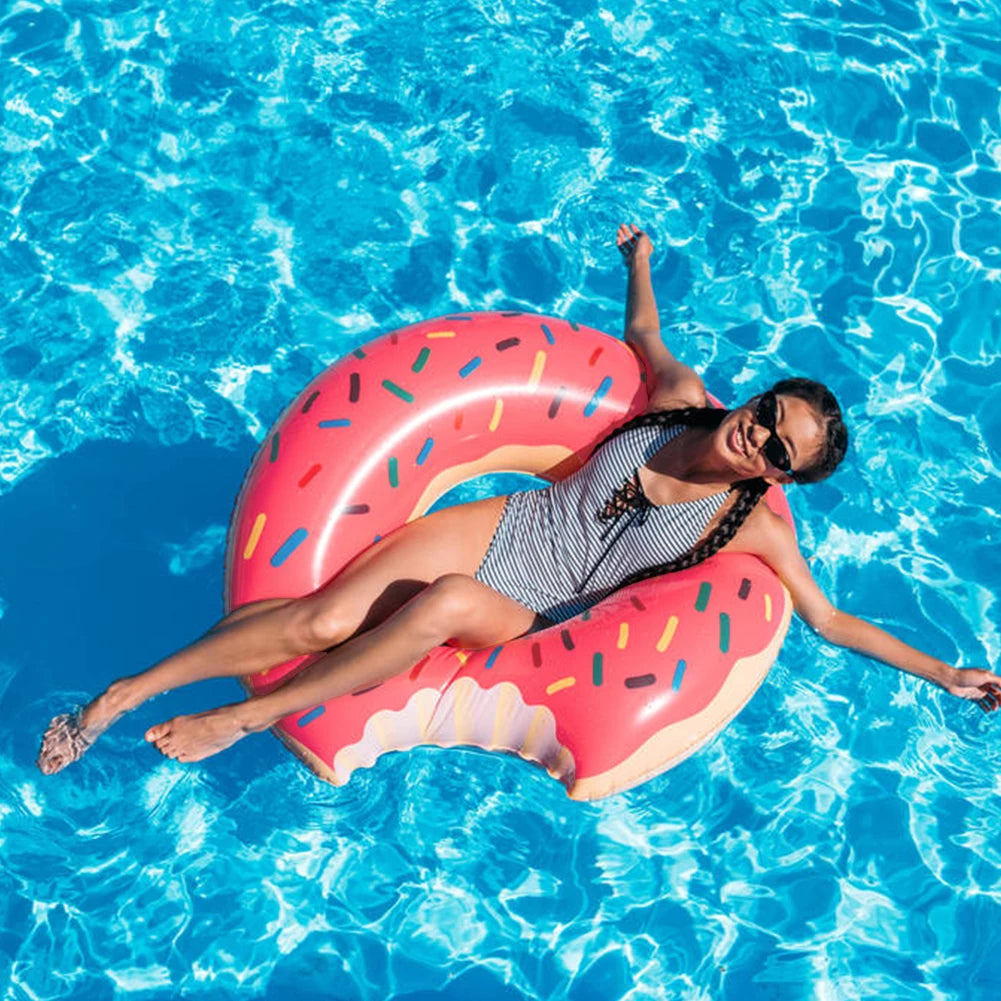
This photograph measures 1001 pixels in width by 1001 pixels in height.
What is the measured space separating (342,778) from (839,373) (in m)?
2.70

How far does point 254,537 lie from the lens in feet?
12.5

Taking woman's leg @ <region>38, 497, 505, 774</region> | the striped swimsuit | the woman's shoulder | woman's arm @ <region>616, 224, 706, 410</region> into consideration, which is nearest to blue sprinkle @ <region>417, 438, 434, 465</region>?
woman's leg @ <region>38, 497, 505, 774</region>

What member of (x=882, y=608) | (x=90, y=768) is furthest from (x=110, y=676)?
(x=882, y=608)

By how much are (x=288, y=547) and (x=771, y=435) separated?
1.38m

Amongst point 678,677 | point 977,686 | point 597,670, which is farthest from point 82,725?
point 977,686

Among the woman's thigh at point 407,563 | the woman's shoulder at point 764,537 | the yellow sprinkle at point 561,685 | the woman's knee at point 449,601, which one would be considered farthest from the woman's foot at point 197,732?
the woman's shoulder at point 764,537

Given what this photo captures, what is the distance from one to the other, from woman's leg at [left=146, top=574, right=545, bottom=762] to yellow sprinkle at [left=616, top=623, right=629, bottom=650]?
0.38m

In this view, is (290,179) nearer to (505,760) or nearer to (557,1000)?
(505,760)

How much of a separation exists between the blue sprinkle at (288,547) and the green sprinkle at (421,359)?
0.61 m

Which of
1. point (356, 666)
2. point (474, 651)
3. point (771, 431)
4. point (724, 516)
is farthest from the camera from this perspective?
point (474, 651)

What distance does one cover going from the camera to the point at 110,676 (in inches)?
187

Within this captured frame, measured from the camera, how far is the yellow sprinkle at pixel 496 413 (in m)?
4.11

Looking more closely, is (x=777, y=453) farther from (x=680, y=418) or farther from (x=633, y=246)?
(x=633, y=246)

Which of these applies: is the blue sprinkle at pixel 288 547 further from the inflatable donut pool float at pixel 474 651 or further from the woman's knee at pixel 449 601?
the woman's knee at pixel 449 601
